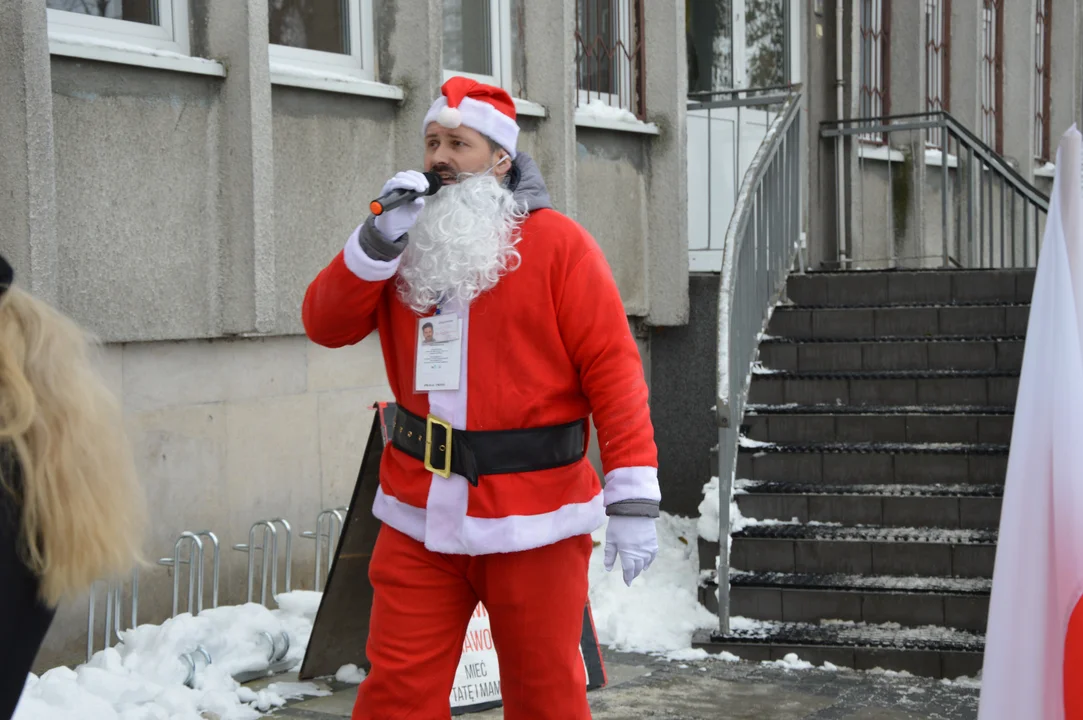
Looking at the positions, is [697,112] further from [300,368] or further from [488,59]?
[300,368]

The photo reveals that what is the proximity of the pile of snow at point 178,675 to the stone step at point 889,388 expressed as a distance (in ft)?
10.3

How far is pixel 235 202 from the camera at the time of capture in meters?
6.54

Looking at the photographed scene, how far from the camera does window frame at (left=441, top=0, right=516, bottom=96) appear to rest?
874cm

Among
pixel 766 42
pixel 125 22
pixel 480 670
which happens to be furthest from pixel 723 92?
pixel 480 670

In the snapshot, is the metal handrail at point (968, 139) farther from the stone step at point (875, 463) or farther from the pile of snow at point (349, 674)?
the pile of snow at point (349, 674)

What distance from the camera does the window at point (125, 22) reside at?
6.17 meters

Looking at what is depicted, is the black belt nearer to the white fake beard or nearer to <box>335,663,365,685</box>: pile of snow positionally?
the white fake beard

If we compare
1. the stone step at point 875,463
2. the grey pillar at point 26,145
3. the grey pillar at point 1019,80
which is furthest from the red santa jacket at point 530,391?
the grey pillar at point 1019,80

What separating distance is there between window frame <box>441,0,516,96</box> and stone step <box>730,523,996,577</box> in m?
3.01

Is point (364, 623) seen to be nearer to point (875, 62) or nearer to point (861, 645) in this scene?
point (861, 645)

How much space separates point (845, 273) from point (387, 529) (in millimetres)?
5958

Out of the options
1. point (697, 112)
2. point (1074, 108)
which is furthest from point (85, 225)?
point (1074, 108)

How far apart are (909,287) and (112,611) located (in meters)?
5.20

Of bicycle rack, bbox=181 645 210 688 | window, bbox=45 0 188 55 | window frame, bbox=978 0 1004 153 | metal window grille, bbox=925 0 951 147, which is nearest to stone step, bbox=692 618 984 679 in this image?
bicycle rack, bbox=181 645 210 688
